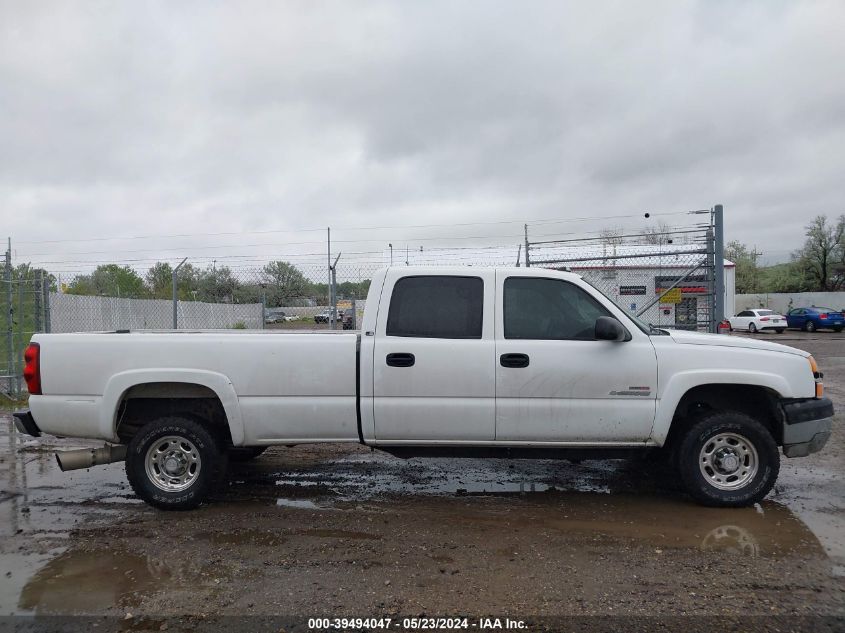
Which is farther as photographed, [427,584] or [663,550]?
[663,550]

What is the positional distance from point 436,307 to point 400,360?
0.54 metres

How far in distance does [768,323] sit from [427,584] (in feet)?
98.0

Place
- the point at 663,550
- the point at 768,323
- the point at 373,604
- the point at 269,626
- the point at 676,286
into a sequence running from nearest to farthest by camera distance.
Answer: the point at 269,626 < the point at 373,604 < the point at 663,550 < the point at 676,286 < the point at 768,323

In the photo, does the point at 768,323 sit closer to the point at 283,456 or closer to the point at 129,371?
the point at 283,456

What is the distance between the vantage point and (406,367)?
4.80 m

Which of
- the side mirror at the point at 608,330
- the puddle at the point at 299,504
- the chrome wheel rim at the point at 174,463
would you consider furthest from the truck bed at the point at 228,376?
the side mirror at the point at 608,330

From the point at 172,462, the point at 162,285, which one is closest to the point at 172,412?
the point at 172,462

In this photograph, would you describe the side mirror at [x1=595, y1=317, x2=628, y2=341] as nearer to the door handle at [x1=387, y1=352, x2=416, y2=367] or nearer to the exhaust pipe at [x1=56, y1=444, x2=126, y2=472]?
the door handle at [x1=387, y1=352, x2=416, y2=367]

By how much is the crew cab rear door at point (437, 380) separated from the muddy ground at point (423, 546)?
2.30ft

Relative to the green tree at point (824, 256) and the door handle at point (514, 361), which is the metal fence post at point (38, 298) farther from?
the green tree at point (824, 256)

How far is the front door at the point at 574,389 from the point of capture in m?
4.76

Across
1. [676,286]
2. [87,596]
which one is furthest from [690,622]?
[676,286]

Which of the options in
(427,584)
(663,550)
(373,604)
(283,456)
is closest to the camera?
(373,604)

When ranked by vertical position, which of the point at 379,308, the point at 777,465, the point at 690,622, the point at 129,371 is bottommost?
the point at 690,622
